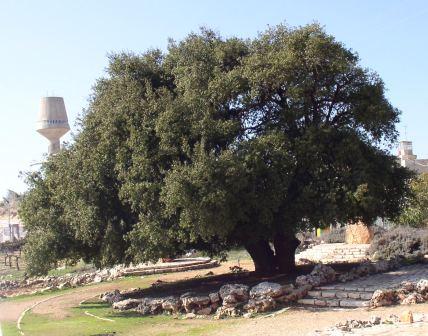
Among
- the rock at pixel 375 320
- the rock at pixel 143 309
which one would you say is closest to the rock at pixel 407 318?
the rock at pixel 375 320

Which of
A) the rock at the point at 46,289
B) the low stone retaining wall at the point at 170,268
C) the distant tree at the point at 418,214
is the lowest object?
the rock at the point at 46,289

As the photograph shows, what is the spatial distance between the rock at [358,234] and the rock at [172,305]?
18.0 m

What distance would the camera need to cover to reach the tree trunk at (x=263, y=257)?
24.2m

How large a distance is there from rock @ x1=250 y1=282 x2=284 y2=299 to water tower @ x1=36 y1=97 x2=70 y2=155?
74273mm

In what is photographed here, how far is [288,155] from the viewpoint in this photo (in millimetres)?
19906

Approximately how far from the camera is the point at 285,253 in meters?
24.2

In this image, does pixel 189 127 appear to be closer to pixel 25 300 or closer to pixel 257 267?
pixel 257 267

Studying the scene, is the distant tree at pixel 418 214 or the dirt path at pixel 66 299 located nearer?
the dirt path at pixel 66 299

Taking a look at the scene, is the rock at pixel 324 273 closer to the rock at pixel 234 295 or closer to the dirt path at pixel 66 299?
the rock at pixel 234 295

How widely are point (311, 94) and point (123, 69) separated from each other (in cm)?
781

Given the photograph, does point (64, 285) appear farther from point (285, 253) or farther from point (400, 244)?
point (400, 244)

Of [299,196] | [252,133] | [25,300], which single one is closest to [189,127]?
[252,133]

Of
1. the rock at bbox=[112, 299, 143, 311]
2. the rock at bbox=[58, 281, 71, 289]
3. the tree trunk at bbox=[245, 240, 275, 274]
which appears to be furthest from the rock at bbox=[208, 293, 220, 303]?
the rock at bbox=[58, 281, 71, 289]

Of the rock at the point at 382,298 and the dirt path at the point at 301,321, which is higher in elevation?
the rock at the point at 382,298
